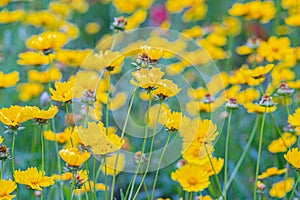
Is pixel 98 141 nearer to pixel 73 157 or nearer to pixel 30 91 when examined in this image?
pixel 73 157

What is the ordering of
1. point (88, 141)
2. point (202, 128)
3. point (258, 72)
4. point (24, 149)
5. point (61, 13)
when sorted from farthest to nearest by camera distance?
point (61, 13) → point (24, 149) → point (258, 72) → point (202, 128) → point (88, 141)

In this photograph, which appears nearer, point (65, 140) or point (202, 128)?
point (202, 128)

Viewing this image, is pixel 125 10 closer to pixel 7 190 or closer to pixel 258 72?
pixel 258 72

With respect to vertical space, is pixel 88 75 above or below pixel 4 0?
below

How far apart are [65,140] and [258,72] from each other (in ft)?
1.49

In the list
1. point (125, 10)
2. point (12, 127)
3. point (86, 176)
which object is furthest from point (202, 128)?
point (125, 10)

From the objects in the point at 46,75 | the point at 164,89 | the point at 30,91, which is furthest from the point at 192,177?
the point at 30,91

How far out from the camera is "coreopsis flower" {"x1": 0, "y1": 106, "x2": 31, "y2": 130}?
1.07m

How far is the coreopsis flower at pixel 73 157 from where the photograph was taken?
1028mm

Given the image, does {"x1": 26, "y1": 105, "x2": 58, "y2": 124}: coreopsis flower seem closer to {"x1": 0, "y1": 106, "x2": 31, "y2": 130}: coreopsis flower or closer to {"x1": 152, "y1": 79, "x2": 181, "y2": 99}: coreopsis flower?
{"x1": 0, "y1": 106, "x2": 31, "y2": 130}: coreopsis flower

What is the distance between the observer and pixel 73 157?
103 cm

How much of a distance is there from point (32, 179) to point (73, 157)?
3.5 inches

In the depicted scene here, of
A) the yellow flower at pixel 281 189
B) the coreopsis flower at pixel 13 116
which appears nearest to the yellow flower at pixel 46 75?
the coreopsis flower at pixel 13 116

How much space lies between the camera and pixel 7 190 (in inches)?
41.2
